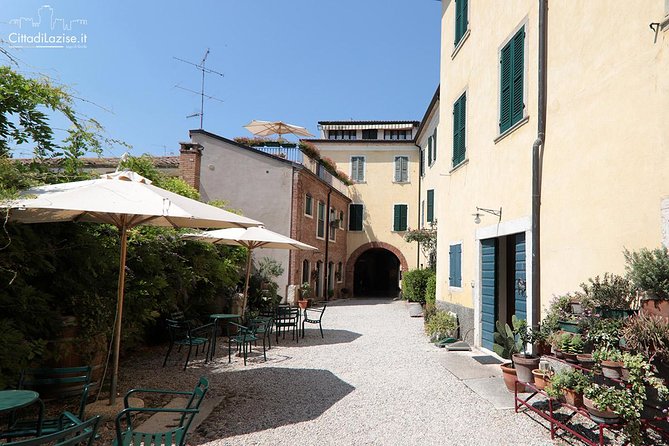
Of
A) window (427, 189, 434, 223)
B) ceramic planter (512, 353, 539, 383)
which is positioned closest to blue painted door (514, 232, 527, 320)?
ceramic planter (512, 353, 539, 383)

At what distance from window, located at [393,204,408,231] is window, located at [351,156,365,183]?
266 cm

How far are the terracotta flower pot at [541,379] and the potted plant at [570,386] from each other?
0.56m

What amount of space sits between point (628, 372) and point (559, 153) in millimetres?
3090

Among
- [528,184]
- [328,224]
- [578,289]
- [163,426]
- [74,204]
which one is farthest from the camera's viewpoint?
[328,224]

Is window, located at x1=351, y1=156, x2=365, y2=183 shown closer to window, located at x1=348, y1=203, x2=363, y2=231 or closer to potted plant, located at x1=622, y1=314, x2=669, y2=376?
window, located at x1=348, y1=203, x2=363, y2=231

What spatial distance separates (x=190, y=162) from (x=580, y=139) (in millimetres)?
13388

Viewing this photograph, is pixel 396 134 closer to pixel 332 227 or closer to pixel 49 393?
pixel 332 227

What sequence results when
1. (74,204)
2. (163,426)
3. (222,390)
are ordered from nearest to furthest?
(74,204), (163,426), (222,390)

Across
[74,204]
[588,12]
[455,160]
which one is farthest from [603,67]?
[74,204]

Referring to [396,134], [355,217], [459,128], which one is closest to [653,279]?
[459,128]

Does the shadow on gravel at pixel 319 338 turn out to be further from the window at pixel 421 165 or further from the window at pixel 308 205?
Result: the window at pixel 421 165

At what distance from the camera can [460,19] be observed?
384 inches

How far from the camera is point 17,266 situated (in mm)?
4285

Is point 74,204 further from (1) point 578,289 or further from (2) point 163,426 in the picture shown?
(1) point 578,289
